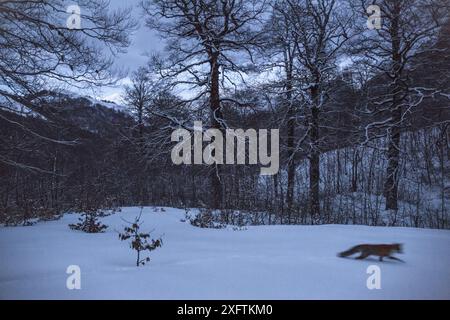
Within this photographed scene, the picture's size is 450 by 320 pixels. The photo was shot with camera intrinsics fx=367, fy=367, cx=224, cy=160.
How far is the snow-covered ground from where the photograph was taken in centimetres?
323

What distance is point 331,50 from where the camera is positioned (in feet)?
46.1

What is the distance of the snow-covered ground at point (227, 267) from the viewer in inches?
127

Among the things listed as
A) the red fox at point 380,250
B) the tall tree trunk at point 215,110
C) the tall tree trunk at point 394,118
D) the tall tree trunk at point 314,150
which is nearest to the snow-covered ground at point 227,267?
the red fox at point 380,250

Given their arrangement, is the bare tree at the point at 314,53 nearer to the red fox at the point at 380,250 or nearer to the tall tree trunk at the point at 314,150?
the tall tree trunk at the point at 314,150

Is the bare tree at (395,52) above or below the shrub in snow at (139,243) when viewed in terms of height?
above

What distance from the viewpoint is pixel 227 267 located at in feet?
13.0

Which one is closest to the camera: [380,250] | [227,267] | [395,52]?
[227,267]

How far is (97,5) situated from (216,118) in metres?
6.00

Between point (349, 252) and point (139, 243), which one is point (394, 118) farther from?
point (139, 243)

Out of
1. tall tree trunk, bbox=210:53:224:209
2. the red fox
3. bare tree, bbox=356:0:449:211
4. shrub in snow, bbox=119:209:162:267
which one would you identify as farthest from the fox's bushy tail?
tall tree trunk, bbox=210:53:224:209

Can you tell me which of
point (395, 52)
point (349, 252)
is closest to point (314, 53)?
point (395, 52)

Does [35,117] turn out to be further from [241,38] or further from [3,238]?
[241,38]

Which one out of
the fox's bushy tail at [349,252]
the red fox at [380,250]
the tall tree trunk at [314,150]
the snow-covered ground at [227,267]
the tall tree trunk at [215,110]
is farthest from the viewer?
the tall tree trunk at [215,110]
